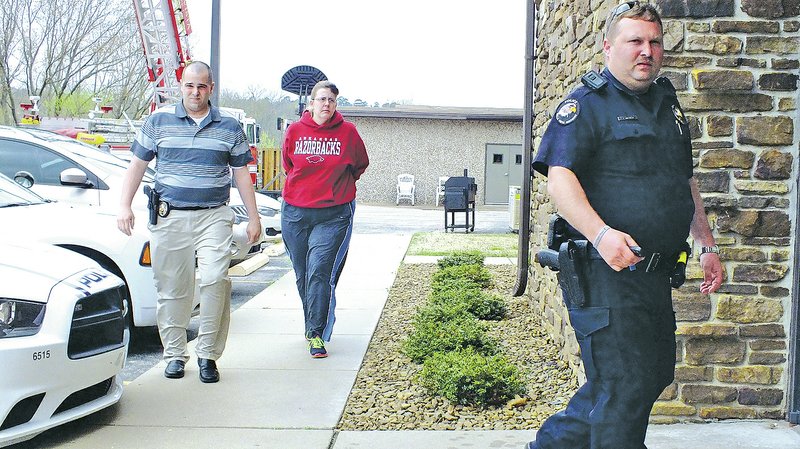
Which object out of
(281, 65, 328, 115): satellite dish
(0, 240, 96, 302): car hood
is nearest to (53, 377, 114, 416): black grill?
(0, 240, 96, 302): car hood

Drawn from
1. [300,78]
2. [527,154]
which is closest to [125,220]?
[527,154]

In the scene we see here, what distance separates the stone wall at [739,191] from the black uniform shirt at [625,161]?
5.38 ft

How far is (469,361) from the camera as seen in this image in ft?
18.3

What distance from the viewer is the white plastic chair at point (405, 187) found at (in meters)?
33.2

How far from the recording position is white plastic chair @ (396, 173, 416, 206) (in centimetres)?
3325

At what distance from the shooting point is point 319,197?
6.80 metres

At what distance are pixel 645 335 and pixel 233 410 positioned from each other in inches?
112

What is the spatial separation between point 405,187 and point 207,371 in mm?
27501

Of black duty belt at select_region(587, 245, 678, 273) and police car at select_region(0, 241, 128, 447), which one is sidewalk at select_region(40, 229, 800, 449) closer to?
police car at select_region(0, 241, 128, 447)

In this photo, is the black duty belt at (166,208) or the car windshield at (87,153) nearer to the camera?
the black duty belt at (166,208)

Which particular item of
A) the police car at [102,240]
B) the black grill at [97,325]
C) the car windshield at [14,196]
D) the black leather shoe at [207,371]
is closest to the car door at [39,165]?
the police car at [102,240]

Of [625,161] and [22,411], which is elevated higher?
[625,161]

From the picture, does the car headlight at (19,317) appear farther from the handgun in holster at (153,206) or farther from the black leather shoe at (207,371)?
the black leather shoe at (207,371)

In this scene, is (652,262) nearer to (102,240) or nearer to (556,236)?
(556,236)
